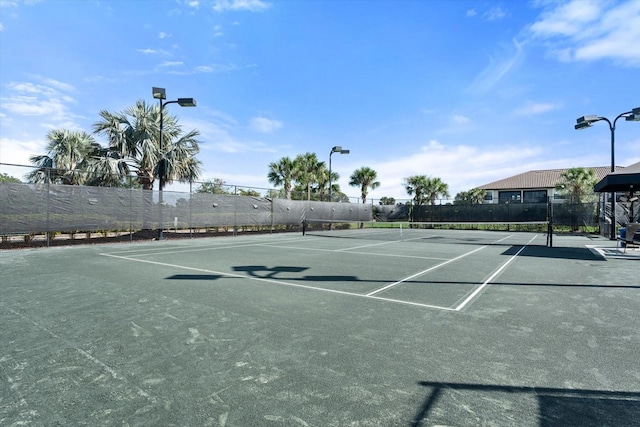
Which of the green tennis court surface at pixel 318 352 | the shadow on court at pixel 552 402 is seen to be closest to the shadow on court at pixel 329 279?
the green tennis court surface at pixel 318 352

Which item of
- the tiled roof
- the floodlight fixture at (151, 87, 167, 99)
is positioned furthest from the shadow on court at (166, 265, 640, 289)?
the tiled roof

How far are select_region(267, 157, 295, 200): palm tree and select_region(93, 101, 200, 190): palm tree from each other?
48.3 feet

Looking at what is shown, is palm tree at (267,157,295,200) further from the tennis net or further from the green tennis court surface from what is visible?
the green tennis court surface

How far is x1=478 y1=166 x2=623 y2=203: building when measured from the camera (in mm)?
48219

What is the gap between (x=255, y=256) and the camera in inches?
418

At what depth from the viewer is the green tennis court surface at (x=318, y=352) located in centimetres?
233

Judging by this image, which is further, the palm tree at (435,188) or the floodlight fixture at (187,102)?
the palm tree at (435,188)

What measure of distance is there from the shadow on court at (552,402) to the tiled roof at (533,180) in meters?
54.4

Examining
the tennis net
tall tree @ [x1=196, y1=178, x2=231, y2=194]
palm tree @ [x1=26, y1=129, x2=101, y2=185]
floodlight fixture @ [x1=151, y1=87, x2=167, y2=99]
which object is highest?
floodlight fixture @ [x1=151, y1=87, x2=167, y2=99]

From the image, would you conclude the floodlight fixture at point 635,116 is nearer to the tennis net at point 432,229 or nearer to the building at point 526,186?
the tennis net at point 432,229

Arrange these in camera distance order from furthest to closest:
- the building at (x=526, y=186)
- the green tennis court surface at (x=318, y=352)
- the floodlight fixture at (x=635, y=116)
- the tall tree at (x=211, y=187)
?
the building at (x=526, y=186)
the tall tree at (x=211, y=187)
the floodlight fixture at (x=635, y=116)
the green tennis court surface at (x=318, y=352)

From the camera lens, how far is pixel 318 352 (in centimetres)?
328

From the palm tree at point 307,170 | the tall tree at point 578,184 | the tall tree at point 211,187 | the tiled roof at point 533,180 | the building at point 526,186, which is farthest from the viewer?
the tiled roof at point 533,180

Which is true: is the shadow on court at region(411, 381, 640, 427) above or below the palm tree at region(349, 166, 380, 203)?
below
